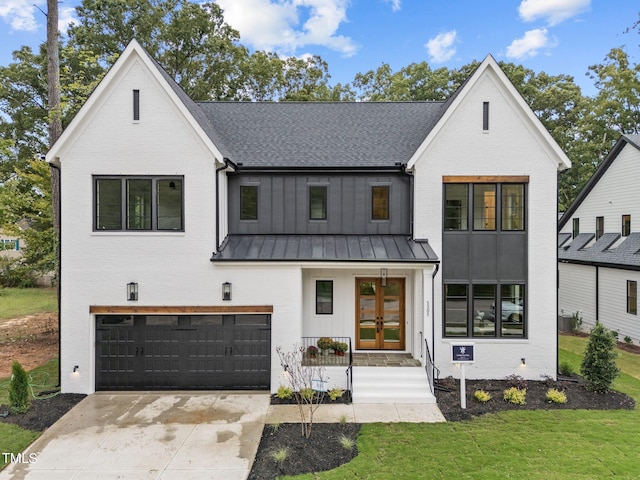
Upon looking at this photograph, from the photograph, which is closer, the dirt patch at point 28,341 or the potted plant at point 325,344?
the potted plant at point 325,344

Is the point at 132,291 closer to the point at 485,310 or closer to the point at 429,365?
the point at 429,365

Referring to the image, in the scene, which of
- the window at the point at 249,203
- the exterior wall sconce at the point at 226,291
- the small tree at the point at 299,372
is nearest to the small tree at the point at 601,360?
the small tree at the point at 299,372

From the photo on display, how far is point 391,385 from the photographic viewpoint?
405 inches

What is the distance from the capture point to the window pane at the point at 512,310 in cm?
1143

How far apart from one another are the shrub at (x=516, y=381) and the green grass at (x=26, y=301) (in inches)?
930

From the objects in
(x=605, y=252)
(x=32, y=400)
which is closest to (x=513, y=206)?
(x=605, y=252)

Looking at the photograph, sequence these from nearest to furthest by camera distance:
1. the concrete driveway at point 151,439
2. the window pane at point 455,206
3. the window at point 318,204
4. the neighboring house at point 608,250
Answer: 1. the concrete driveway at point 151,439
2. the window pane at point 455,206
3. the window at point 318,204
4. the neighboring house at point 608,250

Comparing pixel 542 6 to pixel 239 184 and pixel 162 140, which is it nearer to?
pixel 239 184

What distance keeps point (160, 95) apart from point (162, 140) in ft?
4.32

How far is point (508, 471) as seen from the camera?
22.0ft

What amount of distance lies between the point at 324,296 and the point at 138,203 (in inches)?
255

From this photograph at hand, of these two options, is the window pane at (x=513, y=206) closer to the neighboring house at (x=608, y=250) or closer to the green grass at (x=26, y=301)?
the neighboring house at (x=608, y=250)

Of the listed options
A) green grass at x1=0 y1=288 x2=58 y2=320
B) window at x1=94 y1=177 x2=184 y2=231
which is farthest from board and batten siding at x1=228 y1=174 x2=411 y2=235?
green grass at x1=0 y1=288 x2=58 y2=320

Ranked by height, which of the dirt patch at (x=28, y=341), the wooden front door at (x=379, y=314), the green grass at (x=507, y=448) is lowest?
the dirt patch at (x=28, y=341)
